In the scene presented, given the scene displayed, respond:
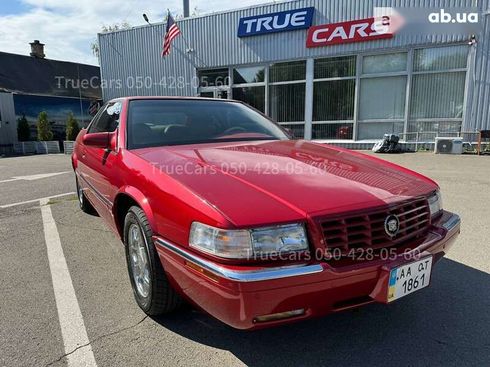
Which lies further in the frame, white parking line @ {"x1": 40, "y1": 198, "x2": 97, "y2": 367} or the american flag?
the american flag

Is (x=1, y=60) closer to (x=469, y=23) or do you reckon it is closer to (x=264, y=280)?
(x=469, y=23)

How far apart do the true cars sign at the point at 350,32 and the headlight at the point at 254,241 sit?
12.4 metres

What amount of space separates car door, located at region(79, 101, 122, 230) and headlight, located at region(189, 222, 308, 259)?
145 centimetres

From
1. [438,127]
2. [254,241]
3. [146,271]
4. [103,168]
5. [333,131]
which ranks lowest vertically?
[146,271]

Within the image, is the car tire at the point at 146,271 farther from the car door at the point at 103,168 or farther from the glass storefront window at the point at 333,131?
the glass storefront window at the point at 333,131

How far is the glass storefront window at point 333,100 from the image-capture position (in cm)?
1337

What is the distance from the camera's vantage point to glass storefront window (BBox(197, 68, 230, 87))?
15.7 meters

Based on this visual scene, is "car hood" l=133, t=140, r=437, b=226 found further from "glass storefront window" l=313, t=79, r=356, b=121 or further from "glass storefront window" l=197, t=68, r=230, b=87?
"glass storefront window" l=197, t=68, r=230, b=87

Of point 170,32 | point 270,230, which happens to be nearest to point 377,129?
point 170,32

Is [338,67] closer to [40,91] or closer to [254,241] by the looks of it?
[254,241]

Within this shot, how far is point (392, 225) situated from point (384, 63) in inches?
481

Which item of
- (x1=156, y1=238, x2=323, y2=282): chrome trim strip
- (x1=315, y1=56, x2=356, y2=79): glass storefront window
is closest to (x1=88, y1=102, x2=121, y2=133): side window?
(x1=156, y1=238, x2=323, y2=282): chrome trim strip

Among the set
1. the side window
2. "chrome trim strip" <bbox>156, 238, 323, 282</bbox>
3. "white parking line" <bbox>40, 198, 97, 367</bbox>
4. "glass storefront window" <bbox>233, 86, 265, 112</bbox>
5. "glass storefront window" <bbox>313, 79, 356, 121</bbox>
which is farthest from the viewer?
"glass storefront window" <bbox>233, 86, 265, 112</bbox>

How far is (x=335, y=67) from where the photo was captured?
13.4 m
